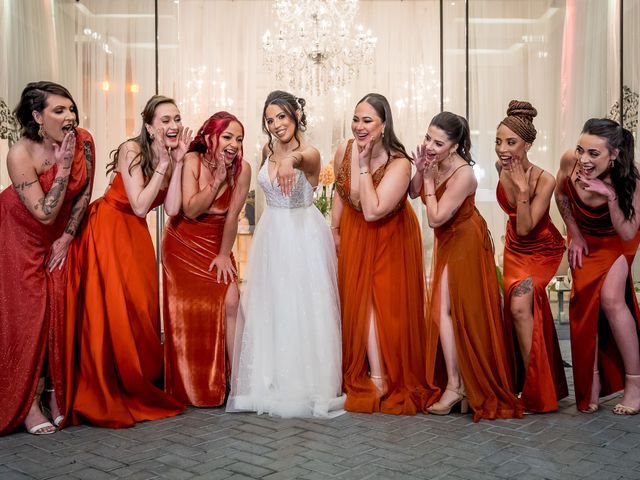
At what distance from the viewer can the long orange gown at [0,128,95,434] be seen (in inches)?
133

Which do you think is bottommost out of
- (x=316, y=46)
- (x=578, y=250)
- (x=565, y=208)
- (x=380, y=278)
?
(x=380, y=278)

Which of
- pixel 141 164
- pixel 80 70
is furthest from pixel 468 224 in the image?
pixel 80 70

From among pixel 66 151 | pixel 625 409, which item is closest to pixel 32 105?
pixel 66 151

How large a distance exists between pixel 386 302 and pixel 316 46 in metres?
4.95

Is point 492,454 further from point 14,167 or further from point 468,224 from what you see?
point 14,167

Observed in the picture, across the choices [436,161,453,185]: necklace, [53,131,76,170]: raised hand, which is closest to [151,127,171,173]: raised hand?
[53,131,76,170]: raised hand

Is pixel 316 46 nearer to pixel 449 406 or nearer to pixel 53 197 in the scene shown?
pixel 53 197

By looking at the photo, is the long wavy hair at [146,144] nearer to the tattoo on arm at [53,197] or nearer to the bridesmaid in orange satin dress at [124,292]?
the bridesmaid in orange satin dress at [124,292]

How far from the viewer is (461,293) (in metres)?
3.68

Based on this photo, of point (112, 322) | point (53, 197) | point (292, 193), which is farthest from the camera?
point (292, 193)

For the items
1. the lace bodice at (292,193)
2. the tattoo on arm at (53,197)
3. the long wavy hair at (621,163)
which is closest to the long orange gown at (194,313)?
the lace bodice at (292,193)

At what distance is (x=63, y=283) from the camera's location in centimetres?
354

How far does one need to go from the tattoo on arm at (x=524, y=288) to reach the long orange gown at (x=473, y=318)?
0.12m

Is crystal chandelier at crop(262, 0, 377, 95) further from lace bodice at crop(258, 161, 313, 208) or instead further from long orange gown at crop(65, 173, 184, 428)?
long orange gown at crop(65, 173, 184, 428)
